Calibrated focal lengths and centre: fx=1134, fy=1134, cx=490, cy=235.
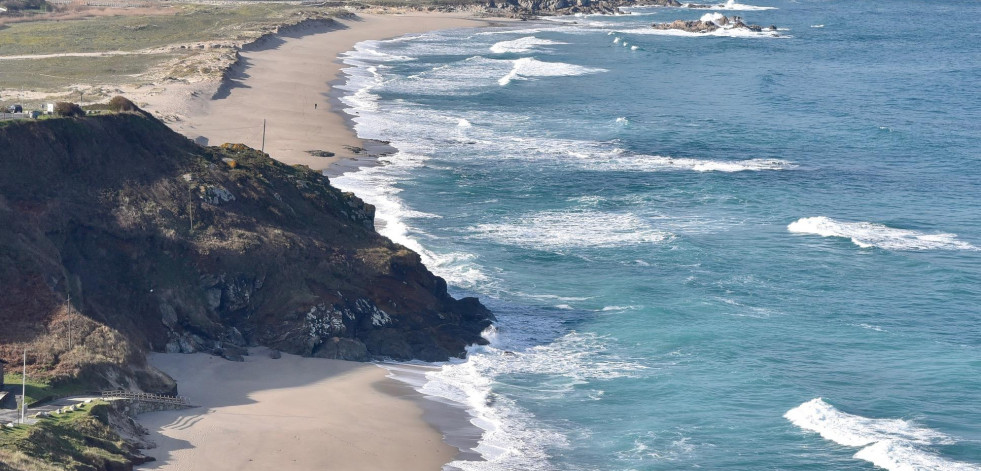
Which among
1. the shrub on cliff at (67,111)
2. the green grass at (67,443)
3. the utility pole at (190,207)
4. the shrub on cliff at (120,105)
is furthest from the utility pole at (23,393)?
the shrub on cliff at (120,105)

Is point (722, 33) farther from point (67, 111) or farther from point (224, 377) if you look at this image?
point (224, 377)

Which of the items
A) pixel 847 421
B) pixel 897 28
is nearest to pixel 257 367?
pixel 847 421

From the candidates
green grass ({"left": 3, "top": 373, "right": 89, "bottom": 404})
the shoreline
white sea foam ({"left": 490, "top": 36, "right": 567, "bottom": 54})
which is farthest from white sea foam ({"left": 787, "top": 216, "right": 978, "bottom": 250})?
white sea foam ({"left": 490, "top": 36, "right": 567, "bottom": 54})

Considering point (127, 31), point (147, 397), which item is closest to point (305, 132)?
point (147, 397)

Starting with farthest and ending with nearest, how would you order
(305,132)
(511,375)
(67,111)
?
(305,132) → (67,111) → (511,375)

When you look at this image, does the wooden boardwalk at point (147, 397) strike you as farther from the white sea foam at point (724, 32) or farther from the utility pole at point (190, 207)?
the white sea foam at point (724, 32)
